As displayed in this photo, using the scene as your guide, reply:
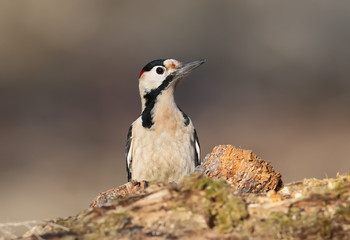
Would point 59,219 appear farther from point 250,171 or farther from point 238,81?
point 238,81

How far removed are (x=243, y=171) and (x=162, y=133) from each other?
2.32 meters

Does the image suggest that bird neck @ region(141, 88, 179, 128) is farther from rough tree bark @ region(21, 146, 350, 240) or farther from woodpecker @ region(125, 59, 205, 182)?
rough tree bark @ region(21, 146, 350, 240)

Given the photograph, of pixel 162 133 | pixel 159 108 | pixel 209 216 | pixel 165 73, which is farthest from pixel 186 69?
pixel 209 216

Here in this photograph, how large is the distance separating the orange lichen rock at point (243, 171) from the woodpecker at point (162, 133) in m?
2.06

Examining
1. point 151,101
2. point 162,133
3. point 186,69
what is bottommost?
point 162,133

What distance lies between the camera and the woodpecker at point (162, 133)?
6.10m

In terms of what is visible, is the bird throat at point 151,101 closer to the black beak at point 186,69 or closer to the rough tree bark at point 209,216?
the black beak at point 186,69

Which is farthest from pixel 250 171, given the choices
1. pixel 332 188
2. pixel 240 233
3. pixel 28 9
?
pixel 28 9

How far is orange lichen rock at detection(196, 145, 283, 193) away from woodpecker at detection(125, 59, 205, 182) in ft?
6.75

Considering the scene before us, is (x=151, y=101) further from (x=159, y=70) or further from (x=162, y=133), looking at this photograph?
(x=162, y=133)

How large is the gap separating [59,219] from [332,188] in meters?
1.27

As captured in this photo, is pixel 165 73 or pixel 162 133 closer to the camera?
pixel 162 133

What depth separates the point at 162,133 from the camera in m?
6.20

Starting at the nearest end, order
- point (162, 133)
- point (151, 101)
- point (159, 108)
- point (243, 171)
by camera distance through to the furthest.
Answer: point (243, 171)
point (162, 133)
point (159, 108)
point (151, 101)
